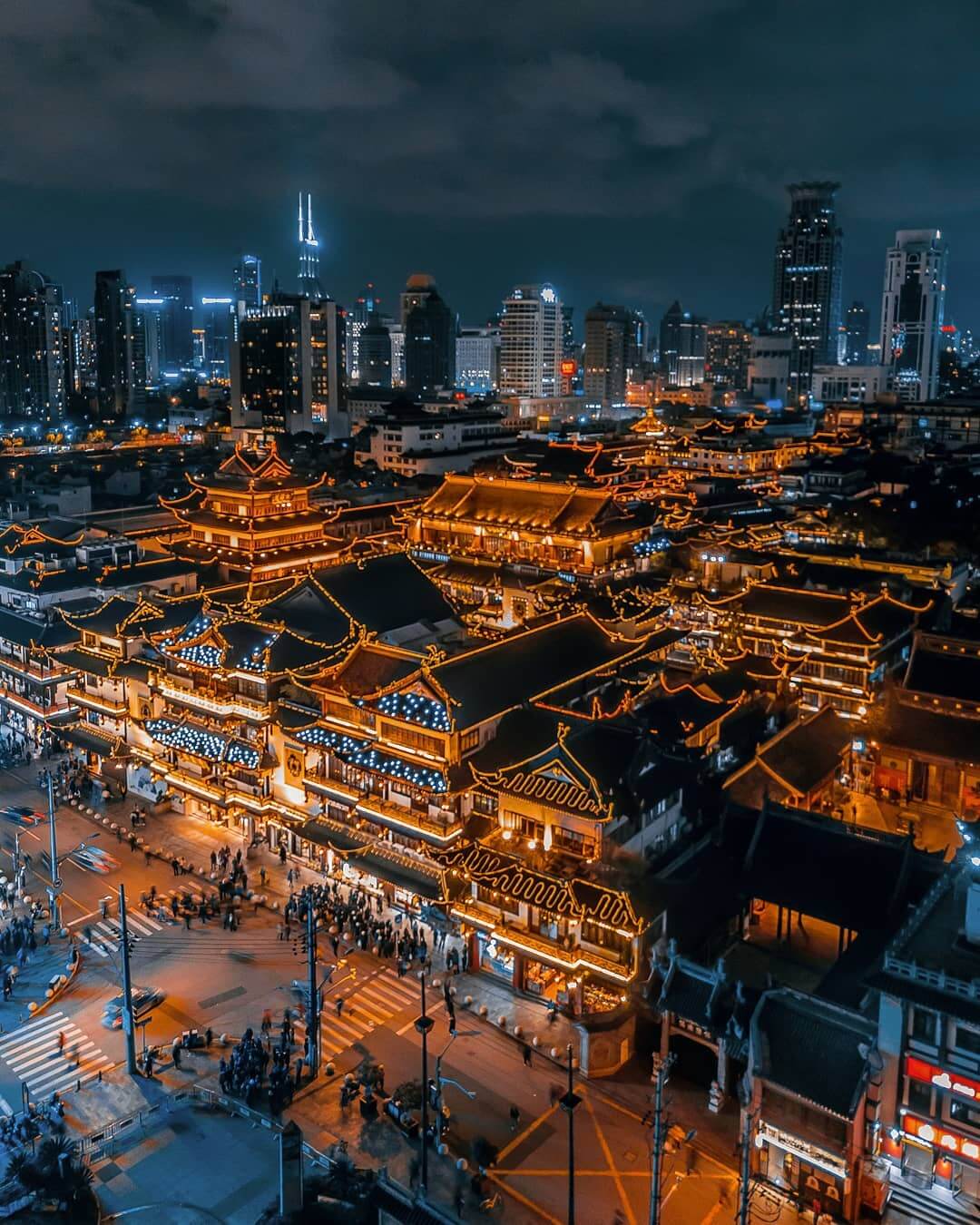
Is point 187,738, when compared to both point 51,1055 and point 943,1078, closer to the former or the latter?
point 51,1055

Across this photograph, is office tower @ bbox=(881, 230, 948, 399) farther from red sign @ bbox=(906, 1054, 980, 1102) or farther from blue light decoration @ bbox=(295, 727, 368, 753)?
red sign @ bbox=(906, 1054, 980, 1102)

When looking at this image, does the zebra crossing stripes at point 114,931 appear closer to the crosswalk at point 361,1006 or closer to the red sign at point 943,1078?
the crosswalk at point 361,1006

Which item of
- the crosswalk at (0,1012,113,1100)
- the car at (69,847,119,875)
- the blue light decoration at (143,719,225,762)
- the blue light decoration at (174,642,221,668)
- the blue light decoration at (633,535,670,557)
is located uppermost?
the blue light decoration at (633,535,670,557)

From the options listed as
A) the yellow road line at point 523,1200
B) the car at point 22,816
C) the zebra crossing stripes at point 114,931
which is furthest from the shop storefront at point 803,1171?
the car at point 22,816

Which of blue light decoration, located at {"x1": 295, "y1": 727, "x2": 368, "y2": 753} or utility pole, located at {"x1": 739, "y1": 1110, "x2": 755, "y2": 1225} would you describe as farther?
blue light decoration, located at {"x1": 295, "y1": 727, "x2": 368, "y2": 753}

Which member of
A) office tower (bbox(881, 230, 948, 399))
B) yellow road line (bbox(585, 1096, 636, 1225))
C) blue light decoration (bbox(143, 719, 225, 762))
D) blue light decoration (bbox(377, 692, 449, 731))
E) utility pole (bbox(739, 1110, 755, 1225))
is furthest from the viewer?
office tower (bbox(881, 230, 948, 399))

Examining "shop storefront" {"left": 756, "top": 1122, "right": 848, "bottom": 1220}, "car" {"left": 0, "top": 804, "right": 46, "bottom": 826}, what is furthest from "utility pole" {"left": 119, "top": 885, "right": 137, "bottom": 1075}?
"car" {"left": 0, "top": 804, "right": 46, "bottom": 826}
